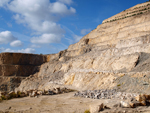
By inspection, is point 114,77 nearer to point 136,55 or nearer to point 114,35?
point 136,55

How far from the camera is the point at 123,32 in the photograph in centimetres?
3022

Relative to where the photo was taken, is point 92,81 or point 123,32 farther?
point 123,32

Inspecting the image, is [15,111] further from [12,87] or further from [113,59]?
[12,87]

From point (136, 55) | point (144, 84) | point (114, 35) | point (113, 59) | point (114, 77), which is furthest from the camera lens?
point (114, 35)

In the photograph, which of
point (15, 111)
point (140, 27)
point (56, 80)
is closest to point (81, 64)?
point (56, 80)

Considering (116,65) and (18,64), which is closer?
(116,65)

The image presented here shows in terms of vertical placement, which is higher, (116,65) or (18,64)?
(18,64)

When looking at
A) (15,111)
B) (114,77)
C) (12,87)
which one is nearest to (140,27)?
(114,77)

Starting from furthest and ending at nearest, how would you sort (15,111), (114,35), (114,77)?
(114,35)
(114,77)
(15,111)

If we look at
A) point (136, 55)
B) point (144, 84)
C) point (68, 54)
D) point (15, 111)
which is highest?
point (68, 54)

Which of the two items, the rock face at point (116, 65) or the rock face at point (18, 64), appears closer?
the rock face at point (116, 65)

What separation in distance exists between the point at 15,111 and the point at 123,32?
2522cm

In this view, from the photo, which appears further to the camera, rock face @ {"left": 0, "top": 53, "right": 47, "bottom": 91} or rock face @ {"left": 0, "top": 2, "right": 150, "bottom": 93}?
rock face @ {"left": 0, "top": 53, "right": 47, "bottom": 91}

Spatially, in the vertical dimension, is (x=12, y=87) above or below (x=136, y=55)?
below
